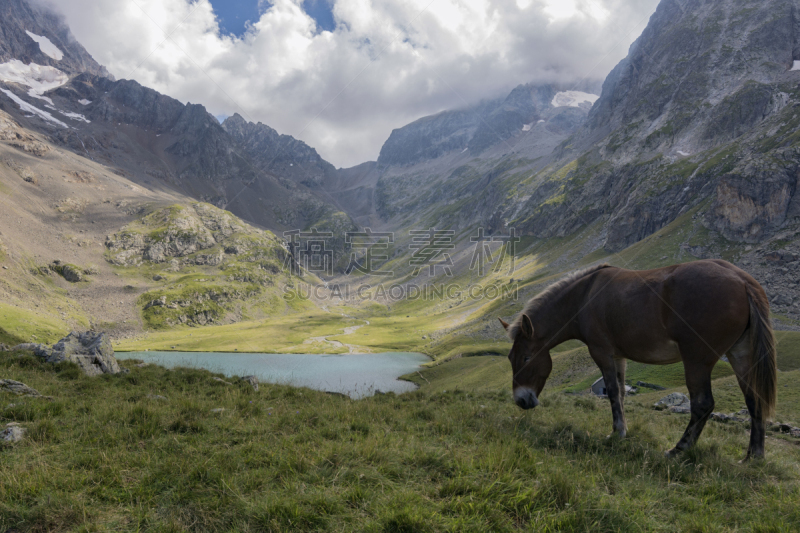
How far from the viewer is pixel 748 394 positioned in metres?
7.94

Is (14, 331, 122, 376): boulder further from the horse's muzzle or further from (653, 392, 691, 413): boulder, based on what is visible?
(653, 392, 691, 413): boulder

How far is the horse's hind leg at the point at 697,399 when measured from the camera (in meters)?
7.93

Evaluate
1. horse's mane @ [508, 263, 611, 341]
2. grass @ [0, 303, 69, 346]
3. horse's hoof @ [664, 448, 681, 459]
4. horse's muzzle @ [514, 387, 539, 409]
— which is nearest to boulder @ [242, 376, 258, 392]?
horse's muzzle @ [514, 387, 539, 409]

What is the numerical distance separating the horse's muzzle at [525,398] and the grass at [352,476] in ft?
2.39

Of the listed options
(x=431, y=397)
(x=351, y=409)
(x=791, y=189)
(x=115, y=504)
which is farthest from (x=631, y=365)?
(x=791, y=189)

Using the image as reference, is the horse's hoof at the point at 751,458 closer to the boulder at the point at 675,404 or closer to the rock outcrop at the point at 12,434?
the boulder at the point at 675,404

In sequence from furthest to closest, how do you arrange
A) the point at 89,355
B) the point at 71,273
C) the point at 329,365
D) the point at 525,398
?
the point at 71,273, the point at 329,365, the point at 89,355, the point at 525,398

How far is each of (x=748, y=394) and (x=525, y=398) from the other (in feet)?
16.1

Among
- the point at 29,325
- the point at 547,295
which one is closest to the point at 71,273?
the point at 29,325

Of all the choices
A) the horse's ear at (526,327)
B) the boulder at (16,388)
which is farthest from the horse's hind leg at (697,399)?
the boulder at (16,388)

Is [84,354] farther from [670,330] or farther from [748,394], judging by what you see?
[748,394]

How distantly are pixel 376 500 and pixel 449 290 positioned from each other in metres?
195

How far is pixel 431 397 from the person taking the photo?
53.0 ft

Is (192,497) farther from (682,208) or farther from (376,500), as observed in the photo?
(682,208)
